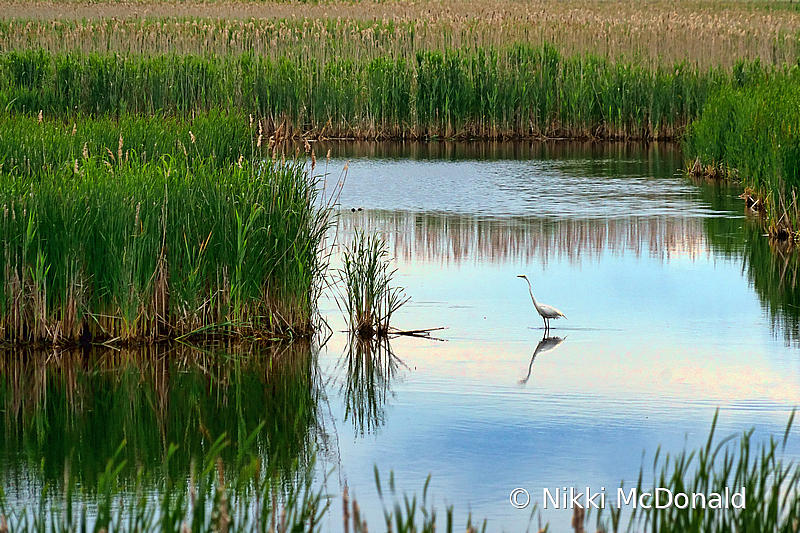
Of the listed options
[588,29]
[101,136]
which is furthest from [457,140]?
[101,136]

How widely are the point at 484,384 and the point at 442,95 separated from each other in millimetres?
13154

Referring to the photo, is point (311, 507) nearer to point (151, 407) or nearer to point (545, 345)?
point (151, 407)

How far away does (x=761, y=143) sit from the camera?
11.2 meters

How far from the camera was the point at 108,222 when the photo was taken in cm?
673

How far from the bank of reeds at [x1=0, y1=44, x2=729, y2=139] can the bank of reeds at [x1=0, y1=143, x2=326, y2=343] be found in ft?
36.1

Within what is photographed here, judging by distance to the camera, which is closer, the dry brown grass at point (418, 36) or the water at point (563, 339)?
the water at point (563, 339)

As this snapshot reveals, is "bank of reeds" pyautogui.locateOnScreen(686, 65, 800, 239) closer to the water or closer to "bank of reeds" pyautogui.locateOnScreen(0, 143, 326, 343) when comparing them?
the water

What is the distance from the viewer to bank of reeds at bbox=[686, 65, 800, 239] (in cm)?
1033

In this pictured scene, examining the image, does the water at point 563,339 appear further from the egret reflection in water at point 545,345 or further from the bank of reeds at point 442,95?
the bank of reeds at point 442,95

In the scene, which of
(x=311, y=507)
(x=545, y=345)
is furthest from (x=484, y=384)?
(x=311, y=507)

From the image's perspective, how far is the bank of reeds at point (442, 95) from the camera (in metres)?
18.5

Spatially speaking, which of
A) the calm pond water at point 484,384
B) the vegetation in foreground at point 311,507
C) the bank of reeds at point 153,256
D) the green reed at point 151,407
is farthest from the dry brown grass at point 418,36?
the vegetation in foreground at point 311,507

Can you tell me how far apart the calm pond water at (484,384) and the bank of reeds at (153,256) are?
0.24 meters

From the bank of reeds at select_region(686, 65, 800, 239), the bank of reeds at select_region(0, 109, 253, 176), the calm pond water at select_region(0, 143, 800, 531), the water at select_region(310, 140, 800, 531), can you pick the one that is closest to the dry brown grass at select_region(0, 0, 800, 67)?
the bank of reeds at select_region(686, 65, 800, 239)
